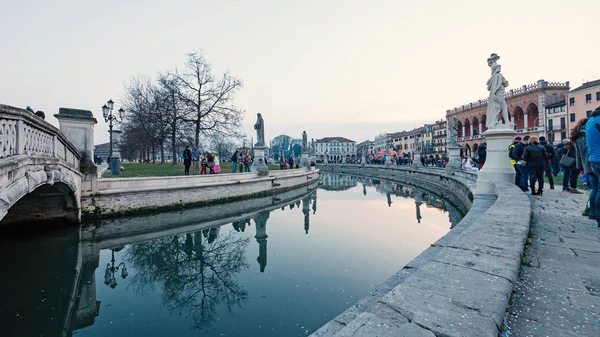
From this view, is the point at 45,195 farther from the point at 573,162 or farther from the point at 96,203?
the point at 573,162

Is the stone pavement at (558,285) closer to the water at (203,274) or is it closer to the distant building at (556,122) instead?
the water at (203,274)

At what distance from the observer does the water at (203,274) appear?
3975 mm

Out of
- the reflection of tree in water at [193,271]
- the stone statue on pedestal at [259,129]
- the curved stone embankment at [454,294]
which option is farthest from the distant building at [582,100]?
the reflection of tree in water at [193,271]

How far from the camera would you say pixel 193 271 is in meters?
5.93

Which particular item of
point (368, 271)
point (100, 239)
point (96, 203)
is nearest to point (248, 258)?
point (368, 271)

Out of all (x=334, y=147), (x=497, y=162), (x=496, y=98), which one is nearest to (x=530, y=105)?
(x=496, y=98)

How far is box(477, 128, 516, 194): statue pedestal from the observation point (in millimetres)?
7859

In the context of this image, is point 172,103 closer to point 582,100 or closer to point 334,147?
Result: point 582,100

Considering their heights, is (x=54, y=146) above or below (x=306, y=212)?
above

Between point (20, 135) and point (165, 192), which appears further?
point (165, 192)

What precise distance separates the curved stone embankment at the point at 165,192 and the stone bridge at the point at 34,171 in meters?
0.84

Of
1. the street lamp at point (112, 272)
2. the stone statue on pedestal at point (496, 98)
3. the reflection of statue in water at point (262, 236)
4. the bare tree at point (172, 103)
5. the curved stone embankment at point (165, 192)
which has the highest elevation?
the bare tree at point (172, 103)

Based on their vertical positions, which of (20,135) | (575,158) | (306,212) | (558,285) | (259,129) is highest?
(259,129)

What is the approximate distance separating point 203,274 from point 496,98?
8.80 m
